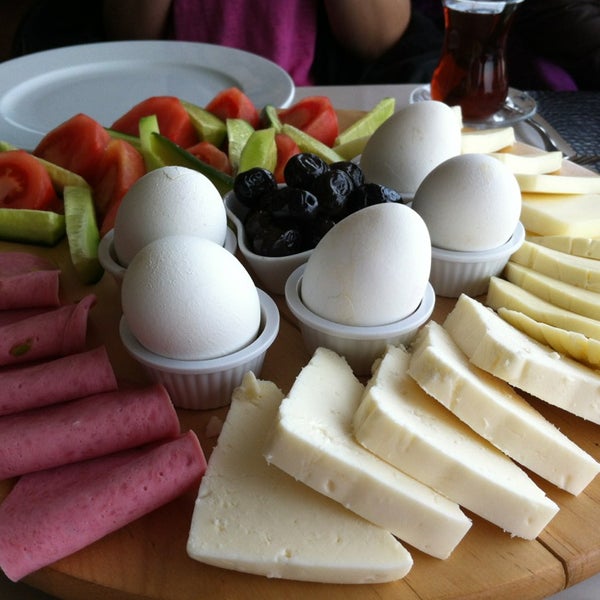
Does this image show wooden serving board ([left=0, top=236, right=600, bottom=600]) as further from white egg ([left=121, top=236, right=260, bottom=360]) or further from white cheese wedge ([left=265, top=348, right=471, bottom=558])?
white egg ([left=121, top=236, right=260, bottom=360])

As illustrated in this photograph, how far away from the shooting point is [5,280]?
1.14 meters

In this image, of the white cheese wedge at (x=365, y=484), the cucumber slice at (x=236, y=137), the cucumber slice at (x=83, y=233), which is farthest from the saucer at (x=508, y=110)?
the white cheese wedge at (x=365, y=484)

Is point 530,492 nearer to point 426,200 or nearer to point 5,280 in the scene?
point 426,200

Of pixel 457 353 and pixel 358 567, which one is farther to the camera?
pixel 457 353

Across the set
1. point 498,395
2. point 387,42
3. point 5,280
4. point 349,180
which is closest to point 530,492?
point 498,395

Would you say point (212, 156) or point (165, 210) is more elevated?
point (165, 210)

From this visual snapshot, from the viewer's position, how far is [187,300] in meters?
0.92

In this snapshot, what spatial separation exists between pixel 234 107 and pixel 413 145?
0.57 m

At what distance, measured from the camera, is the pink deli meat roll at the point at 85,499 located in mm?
769

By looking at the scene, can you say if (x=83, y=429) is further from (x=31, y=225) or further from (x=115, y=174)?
(x=115, y=174)

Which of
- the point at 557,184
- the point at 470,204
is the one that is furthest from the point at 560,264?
the point at 557,184

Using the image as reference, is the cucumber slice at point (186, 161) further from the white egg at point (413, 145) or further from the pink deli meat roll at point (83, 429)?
the pink deli meat roll at point (83, 429)

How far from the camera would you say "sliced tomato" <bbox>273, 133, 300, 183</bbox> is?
5.03 feet

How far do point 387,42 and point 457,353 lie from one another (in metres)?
1.85
